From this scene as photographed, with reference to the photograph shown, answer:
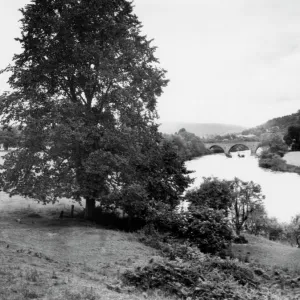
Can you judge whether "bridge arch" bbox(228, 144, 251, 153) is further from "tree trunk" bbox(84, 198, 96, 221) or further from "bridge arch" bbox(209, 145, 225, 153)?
"tree trunk" bbox(84, 198, 96, 221)

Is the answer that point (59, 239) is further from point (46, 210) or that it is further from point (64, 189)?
point (46, 210)

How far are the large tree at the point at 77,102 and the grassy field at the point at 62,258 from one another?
2197 mm

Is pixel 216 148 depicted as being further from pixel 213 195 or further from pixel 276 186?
pixel 213 195

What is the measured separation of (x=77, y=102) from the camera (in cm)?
1875

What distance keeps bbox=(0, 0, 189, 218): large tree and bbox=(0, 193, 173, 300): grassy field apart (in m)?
2.20

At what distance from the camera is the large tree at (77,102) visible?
691 inches

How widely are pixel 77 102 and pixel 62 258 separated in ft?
32.3

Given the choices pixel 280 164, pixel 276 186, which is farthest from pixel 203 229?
pixel 280 164

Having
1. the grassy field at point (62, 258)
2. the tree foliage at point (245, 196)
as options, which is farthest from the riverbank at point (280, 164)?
the grassy field at point (62, 258)

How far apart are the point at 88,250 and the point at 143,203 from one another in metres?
5.78

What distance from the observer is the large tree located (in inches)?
691

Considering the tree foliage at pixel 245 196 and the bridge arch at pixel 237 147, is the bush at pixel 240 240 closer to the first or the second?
the tree foliage at pixel 245 196

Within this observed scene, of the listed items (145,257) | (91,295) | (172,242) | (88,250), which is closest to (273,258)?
(172,242)

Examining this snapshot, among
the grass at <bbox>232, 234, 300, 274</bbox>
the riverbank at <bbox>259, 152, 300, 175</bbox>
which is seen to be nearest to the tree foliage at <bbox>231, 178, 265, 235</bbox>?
the grass at <bbox>232, 234, 300, 274</bbox>
